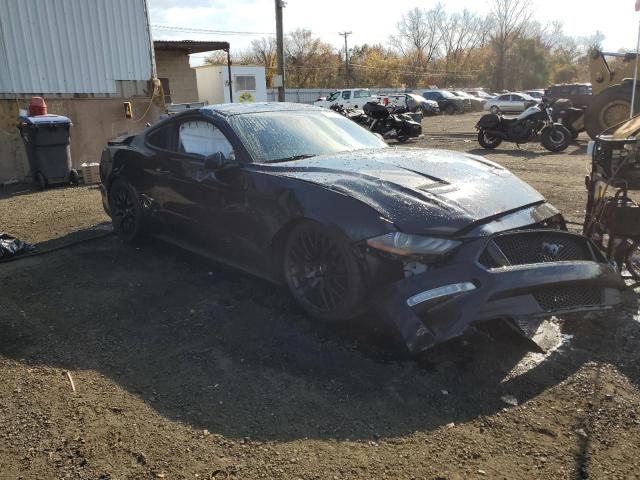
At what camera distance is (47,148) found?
9570 mm

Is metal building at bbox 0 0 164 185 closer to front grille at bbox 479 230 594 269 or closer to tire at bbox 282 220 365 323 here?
tire at bbox 282 220 365 323

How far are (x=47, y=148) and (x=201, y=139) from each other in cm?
617

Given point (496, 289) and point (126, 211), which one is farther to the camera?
point (126, 211)

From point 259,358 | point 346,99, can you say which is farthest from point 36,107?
point 346,99

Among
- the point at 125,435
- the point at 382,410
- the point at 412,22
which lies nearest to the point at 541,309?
the point at 382,410

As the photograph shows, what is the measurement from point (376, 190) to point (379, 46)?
251 ft

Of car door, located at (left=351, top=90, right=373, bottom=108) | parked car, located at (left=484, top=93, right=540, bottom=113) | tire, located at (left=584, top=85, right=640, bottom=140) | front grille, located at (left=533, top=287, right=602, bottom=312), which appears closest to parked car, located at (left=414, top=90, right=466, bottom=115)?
parked car, located at (left=484, top=93, right=540, bottom=113)

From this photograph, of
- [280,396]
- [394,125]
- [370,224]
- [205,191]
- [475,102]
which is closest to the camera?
[280,396]

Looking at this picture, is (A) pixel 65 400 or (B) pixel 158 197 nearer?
(A) pixel 65 400

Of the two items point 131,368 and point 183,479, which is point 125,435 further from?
point 131,368

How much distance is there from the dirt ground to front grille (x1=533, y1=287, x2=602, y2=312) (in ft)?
1.05

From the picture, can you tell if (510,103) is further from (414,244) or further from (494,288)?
(494,288)

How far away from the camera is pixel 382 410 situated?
273cm

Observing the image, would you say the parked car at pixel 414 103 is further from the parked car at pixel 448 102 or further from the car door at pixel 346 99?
the car door at pixel 346 99
